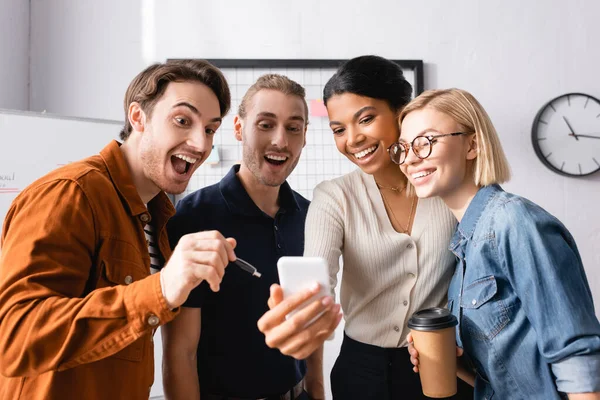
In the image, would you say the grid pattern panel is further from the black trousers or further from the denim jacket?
the denim jacket

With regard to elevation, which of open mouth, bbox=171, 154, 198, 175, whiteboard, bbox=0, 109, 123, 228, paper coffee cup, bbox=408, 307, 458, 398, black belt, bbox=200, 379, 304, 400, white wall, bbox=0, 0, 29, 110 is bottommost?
black belt, bbox=200, 379, 304, 400

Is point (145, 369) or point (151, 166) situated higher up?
point (151, 166)

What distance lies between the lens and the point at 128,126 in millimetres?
1373

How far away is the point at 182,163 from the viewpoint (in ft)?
4.24

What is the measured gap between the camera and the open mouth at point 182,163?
1.27 m

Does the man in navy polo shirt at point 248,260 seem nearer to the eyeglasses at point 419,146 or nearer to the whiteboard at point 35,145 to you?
the eyeglasses at point 419,146

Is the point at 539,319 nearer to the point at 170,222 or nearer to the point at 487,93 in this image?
the point at 170,222

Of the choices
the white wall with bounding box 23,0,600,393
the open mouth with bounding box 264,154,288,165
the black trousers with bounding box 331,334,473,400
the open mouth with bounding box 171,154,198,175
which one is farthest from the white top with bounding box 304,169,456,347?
the white wall with bounding box 23,0,600,393

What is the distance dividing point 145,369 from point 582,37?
295cm

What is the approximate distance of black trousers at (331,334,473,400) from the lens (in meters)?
1.23

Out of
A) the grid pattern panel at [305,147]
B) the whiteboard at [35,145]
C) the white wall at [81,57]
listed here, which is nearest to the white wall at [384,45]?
the white wall at [81,57]

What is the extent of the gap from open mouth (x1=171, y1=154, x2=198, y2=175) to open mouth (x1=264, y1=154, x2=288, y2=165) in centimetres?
28

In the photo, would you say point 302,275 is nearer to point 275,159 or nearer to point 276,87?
point 275,159

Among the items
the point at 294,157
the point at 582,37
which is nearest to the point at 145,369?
the point at 294,157
